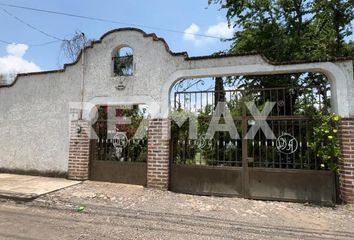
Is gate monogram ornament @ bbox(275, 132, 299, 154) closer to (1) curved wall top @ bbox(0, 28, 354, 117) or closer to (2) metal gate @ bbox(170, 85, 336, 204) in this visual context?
(2) metal gate @ bbox(170, 85, 336, 204)

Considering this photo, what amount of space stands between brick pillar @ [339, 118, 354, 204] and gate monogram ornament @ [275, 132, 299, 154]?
924mm

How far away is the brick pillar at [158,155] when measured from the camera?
7027 mm

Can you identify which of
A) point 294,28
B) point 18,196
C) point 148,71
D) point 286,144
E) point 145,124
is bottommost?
point 18,196

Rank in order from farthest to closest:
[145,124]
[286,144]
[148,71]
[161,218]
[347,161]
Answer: [145,124]
[148,71]
[286,144]
[347,161]
[161,218]

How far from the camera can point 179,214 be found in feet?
17.5

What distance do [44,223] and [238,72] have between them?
5.05 metres

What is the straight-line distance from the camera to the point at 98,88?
311 inches

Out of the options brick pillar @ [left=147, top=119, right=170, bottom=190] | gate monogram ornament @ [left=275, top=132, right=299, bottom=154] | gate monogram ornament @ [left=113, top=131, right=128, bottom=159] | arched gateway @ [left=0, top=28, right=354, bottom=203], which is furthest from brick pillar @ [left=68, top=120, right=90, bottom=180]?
gate monogram ornament @ [left=275, top=132, right=299, bottom=154]

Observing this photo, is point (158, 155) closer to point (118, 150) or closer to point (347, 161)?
point (118, 150)

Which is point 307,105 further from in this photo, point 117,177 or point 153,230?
point 117,177

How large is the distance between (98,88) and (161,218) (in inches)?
169

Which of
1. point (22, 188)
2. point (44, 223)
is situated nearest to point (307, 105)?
point (44, 223)

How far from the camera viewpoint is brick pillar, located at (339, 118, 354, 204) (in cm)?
581

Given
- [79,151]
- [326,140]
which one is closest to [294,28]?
[326,140]
